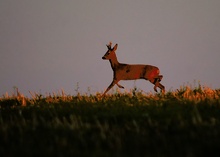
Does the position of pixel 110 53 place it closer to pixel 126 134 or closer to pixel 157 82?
pixel 157 82

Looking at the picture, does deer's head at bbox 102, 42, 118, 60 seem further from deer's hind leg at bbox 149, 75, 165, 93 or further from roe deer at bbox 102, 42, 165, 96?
deer's hind leg at bbox 149, 75, 165, 93

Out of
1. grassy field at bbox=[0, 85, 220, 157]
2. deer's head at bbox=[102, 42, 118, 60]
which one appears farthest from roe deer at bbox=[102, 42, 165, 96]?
grassy field at bbox=[0, 85, 220, 157]

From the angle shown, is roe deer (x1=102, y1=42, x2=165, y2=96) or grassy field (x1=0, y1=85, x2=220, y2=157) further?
roe deer (x1=102, y1=42, x2=165, y2=96)

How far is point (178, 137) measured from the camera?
6.64 m

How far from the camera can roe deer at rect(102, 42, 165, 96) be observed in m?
15.7

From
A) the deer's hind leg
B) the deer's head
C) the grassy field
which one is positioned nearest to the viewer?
the grassy field

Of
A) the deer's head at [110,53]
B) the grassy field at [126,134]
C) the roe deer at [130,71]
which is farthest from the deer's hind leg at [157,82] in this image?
the grassy field at [126,134]

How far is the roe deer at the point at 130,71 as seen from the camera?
15719mm

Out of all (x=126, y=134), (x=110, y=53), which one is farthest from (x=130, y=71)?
(x=126, y=134)

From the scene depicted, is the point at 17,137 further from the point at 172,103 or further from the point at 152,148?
the point at 172,103

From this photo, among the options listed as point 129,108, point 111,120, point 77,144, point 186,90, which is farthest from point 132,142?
point 186,90

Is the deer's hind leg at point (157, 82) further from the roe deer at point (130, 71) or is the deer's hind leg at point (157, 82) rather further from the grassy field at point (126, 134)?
the grassy field at point (126, 134)

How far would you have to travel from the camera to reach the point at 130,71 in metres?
15.9

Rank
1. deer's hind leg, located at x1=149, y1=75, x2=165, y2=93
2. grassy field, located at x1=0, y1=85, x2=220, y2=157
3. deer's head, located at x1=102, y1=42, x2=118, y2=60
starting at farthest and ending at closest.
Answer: deer's hind leg, located at x1=149, y1=75, x2=165, y2=93 → deer's head, located at x1=102, y1=42, x2=118, y2=60 → grassy field, located at x1=0, y1=85, x2=220, y2=157
